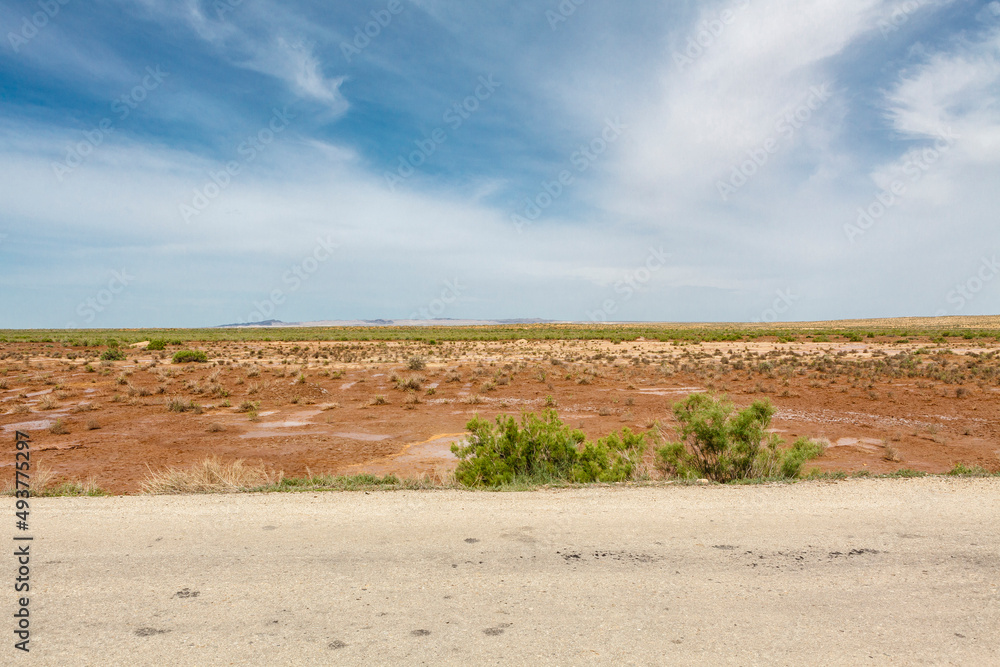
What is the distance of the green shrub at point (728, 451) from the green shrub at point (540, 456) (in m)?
0.79

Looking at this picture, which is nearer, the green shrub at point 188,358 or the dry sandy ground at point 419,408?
the dry sandy ground at point 419,408

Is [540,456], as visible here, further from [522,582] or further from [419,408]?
[419,408]

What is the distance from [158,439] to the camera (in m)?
15.6

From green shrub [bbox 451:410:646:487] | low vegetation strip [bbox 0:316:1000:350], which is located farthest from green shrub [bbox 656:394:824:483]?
low vegetation strip [bbox 0:316:1000:350]

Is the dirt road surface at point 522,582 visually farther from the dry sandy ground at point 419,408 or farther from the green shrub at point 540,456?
the dry sandy ground at point 419,408

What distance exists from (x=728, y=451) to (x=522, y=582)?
547cm

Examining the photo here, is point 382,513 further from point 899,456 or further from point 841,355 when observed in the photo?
point 841,355

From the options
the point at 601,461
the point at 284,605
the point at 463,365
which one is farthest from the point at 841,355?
the point at 284,605

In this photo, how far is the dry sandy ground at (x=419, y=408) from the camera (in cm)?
1345

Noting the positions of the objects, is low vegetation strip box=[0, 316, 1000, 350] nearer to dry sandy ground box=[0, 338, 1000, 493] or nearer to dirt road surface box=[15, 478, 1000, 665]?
dry sandy ground box=[0, 338, 1000, 493]

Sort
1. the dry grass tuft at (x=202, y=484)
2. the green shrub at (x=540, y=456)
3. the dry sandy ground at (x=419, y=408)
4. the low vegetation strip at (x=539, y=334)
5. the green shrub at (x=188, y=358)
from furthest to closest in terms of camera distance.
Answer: the low vegetation strip at (x=539, y=334), the green shrub at (x=188, y=358), the dry sandy ground at (x=419, y=408), the green shrub at (x=540, y=456), the dry grass tuft at (x=202, y=484)

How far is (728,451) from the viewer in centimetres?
841

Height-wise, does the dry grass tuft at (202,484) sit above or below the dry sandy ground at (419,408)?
above

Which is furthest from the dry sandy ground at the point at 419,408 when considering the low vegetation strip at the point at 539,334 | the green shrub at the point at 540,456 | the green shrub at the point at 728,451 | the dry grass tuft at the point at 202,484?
the low vegetation strip at the point at 539,334
